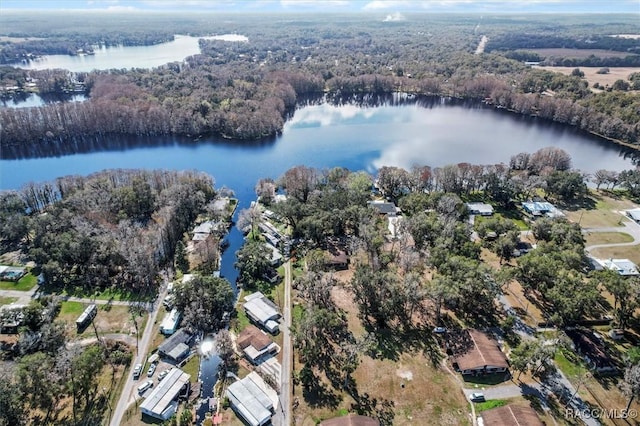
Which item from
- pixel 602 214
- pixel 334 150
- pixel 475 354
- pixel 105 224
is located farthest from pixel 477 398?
pixel 334 150

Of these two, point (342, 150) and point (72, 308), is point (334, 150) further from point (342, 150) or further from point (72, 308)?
point (72, 308)

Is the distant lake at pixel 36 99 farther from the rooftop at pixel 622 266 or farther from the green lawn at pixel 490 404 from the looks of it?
the rooftop at pixel 622 266

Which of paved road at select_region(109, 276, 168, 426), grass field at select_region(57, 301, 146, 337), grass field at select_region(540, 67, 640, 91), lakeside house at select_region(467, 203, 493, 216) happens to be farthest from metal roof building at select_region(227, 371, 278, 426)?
grass field at select_region(540, 67, 640, 91)

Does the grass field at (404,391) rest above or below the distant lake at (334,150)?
below

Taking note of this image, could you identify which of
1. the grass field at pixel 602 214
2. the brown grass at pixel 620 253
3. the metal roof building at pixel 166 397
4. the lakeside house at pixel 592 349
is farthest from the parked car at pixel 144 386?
the grass field at pixel 602 214

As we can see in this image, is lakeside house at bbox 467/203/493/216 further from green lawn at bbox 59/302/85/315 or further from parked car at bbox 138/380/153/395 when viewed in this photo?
green lawn at bbox 59/302/85/315
